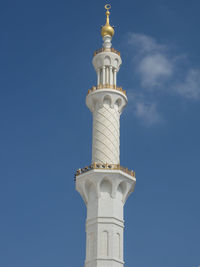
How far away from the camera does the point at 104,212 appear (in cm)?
5538

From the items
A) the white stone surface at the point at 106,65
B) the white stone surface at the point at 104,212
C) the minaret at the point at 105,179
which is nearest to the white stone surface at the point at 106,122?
the minaret at the point at 105,179

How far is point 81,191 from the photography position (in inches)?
2275

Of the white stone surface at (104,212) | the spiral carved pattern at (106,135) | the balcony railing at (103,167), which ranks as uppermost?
the spiral carved pattern at (106,135)

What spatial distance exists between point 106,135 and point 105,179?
5.35 metres

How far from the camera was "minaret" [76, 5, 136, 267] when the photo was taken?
54000 mm

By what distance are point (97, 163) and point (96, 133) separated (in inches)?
169

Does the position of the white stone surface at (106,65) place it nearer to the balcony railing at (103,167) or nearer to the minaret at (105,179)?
the minaret at (105,179)

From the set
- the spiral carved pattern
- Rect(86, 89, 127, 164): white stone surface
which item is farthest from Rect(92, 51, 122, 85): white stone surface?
the spiral carved pattern

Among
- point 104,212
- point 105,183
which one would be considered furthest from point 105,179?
point 104,212

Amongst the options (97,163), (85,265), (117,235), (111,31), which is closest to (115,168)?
(97,163)

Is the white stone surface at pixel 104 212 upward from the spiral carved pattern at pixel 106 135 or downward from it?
downward

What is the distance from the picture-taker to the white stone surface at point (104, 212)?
53.6 m

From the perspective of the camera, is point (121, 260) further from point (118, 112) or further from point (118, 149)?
point (118, 112)

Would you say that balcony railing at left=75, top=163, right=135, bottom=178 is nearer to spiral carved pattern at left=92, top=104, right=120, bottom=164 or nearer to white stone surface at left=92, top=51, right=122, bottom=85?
spiral carved pattern at left=92, top=104, right=120, bottom=164
